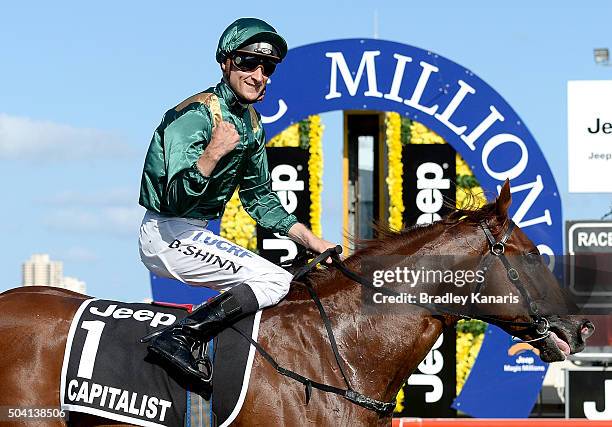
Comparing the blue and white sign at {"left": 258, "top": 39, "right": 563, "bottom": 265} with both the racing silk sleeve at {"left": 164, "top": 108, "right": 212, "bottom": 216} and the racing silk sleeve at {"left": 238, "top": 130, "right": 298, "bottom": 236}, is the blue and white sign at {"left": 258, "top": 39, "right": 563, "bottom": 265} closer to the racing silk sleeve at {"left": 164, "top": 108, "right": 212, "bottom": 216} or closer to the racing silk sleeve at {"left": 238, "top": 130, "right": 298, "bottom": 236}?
the racing silk sleeve at {"left": 238, "top": 130, "right": 298, "bottom": 236}

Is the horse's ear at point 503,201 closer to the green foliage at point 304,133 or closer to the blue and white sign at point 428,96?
the blue and white sign at point 428,96

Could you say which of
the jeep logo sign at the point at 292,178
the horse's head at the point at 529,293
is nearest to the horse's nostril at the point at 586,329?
the horse's head at the point at 529,293

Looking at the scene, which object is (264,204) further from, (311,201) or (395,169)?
(395,169)

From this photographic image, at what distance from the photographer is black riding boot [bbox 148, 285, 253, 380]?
4.02 meters

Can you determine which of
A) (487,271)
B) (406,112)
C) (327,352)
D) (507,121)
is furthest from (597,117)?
(327,352)

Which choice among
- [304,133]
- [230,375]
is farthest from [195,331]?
[304,133]

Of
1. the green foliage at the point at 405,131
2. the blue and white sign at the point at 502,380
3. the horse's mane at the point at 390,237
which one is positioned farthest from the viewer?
the green foliage at the point at 405,131

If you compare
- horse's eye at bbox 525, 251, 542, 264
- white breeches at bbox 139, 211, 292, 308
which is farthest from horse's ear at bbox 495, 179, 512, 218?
white breeches at bbox 139, 211, 292, 308

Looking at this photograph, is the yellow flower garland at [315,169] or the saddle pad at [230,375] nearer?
the saddle pad at [230,375]

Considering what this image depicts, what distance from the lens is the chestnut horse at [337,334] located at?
408 cm

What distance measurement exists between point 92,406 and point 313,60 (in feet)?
15.9

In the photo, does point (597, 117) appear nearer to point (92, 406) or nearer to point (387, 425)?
point (387, 425)

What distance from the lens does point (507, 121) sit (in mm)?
8383

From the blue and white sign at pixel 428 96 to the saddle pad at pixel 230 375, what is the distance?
4.48 meters
